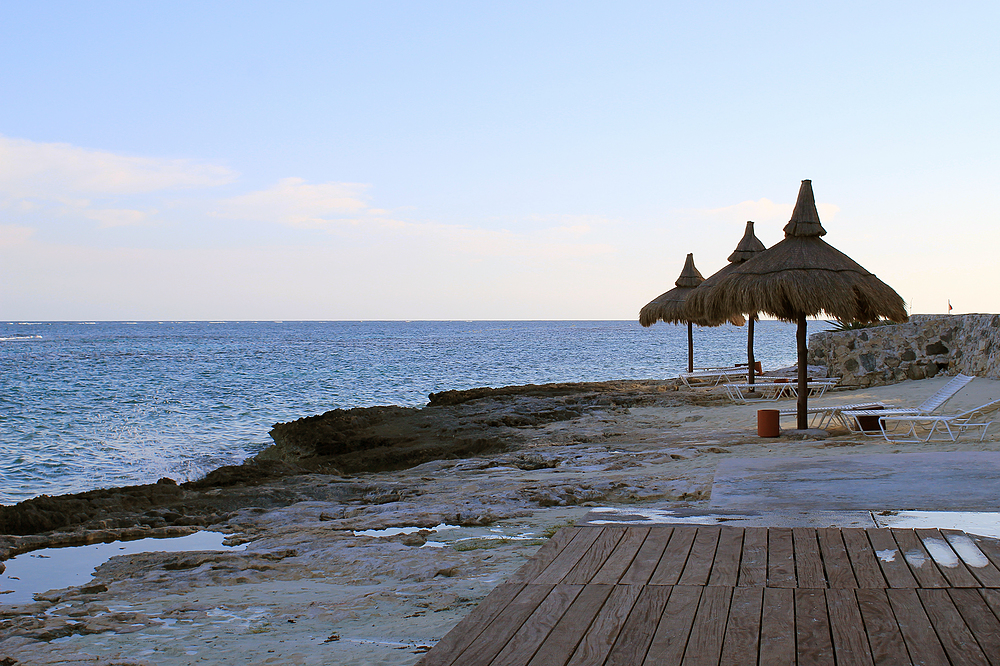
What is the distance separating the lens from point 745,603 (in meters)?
2.62

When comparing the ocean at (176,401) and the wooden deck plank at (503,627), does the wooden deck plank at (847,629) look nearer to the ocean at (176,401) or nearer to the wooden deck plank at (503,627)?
the wooden deck plank at (503,627)

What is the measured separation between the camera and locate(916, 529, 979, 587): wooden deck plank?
278 cm

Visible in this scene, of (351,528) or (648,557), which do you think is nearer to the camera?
(648,557)

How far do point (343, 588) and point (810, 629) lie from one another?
2.80m

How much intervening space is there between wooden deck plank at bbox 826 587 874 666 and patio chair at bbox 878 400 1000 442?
6378 millimetres

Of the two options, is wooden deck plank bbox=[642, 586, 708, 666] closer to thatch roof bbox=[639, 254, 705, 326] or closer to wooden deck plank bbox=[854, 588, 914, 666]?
wooden deck plank bbox=[854, 588, 914, 666]

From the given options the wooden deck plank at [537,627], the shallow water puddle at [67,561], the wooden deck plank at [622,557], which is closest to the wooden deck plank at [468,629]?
the wooden deck plank at [537,627]

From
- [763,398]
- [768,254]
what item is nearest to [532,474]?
[768,254]

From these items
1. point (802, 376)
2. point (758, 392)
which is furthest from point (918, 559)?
point (758, 392)

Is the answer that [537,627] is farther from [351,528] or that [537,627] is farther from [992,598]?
[351,528]

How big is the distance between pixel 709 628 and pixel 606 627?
1.03 ft

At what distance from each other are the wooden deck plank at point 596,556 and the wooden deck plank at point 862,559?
963 millimetres

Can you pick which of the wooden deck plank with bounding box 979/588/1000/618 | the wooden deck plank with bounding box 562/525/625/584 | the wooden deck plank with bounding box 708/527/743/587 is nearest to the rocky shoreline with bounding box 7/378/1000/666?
the wooden deck plank with bounding box 562/525/625/584

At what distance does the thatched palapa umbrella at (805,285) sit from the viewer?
9039 mm
